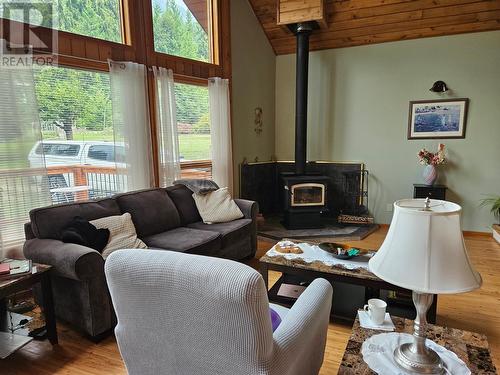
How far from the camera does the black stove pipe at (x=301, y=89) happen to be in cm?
466

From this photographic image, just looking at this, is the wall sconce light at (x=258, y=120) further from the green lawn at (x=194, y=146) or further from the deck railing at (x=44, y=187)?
the deck railing at (x=44, y=187)

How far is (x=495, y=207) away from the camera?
14.2 feet

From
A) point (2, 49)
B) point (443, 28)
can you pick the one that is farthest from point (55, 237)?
point (443, 28)

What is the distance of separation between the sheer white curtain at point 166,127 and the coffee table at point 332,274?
1.79 metres

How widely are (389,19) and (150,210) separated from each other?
4.02m

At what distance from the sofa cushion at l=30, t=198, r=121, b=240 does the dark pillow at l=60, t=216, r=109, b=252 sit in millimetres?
69

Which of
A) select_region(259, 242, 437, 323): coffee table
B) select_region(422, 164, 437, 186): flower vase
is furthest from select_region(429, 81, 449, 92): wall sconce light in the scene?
select_region(259, 242, 437, 323): coffee table

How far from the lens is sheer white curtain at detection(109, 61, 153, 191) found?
10.7 ft

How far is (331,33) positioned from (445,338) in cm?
461

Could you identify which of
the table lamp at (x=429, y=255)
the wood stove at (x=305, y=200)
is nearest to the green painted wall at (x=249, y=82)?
the wood stove at (x=305, y=200)

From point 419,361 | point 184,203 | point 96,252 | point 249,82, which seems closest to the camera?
point 419,361

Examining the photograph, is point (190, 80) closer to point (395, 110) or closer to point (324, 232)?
point (324, 232)

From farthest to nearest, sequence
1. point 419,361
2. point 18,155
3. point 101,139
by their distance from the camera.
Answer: point 101,139 → point 18,155 → point 419,361

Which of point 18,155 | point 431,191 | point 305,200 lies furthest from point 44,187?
point 431,191
